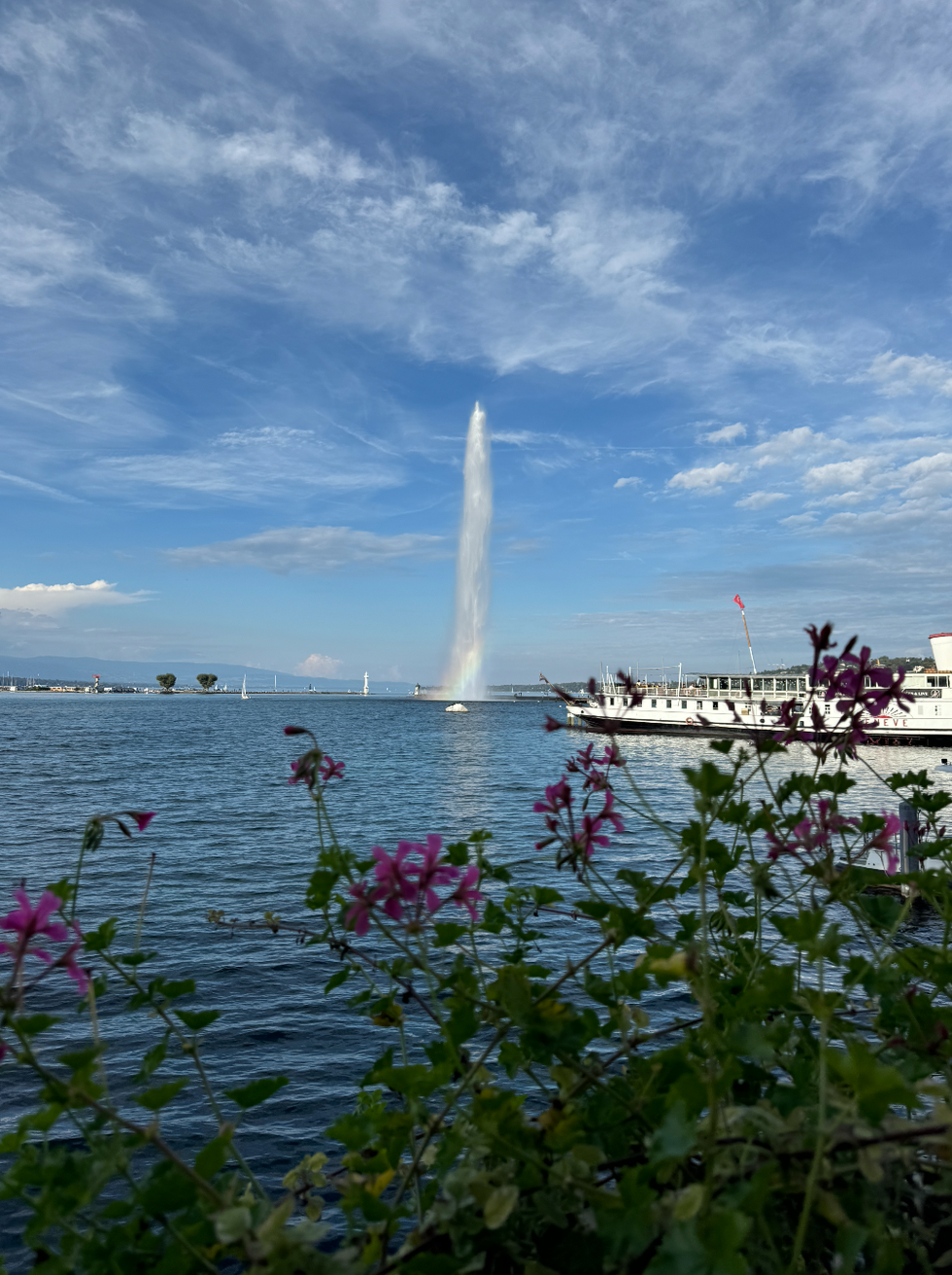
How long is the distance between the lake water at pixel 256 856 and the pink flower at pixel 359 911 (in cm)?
56

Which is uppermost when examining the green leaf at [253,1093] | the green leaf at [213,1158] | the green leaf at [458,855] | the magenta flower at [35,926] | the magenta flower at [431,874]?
the magenta flower at [431,874]

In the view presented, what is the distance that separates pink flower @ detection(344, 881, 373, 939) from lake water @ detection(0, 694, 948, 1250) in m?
0.56

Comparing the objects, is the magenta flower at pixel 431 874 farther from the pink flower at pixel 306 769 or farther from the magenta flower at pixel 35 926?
the magenta flower at pixel 35 926

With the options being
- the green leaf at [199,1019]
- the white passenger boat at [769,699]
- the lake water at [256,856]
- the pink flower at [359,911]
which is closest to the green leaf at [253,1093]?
the green leaf at [199,1019]

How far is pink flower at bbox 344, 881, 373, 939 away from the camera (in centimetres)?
170

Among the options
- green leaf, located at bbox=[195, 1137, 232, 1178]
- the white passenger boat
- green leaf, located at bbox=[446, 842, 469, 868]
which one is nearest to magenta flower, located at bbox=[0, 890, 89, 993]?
green leaf, located at bbox=[195, 1137, 232, 1178]

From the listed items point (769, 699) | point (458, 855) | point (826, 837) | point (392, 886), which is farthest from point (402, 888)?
point (769, 699)

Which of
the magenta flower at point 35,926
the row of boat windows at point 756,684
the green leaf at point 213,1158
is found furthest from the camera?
the row of boat windows at point 756,684

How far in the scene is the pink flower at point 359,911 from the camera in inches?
66.9

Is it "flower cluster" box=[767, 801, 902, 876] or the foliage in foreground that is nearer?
the foliage in foreground

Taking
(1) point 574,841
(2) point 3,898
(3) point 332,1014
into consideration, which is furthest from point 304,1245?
(2) point 3,898

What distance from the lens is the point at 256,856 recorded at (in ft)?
58.2

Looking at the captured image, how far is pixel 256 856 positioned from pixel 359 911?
17.2 m

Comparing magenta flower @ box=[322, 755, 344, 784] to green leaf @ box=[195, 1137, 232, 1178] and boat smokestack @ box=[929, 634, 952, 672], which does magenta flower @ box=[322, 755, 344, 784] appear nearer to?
green leaf @ box=[195, 1137, 232, 1178]
